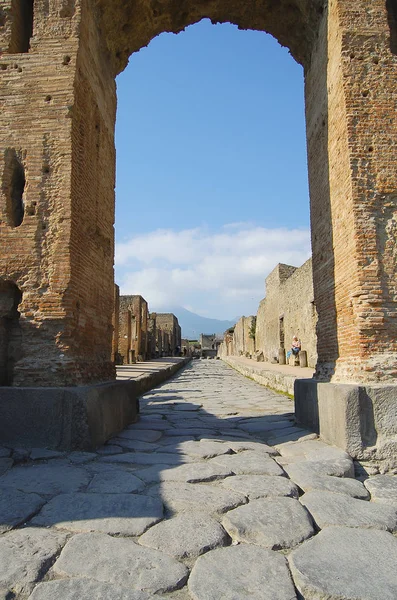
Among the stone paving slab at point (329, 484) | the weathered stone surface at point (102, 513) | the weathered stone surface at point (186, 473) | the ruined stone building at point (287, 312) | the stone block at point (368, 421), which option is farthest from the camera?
the ruined stone building at point (287, 312)

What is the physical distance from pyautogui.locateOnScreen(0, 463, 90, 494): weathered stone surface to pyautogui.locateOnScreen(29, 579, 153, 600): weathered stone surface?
3.99 feet

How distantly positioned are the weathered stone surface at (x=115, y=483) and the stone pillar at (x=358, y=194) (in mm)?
2309

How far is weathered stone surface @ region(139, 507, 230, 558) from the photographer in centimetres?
224

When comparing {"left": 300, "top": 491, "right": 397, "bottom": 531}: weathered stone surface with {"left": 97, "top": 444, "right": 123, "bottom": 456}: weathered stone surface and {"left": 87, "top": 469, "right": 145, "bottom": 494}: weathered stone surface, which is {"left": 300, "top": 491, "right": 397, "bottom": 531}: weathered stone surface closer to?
{"left": 87, "top": 469, "right": 145, "bottom": 494}: weathered stone surface

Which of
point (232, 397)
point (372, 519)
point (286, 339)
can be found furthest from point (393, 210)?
point (286, 339)

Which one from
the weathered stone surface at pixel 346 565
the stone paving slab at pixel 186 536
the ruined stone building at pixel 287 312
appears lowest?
the weathered stone surface at pixel 346 565

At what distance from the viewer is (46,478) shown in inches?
132

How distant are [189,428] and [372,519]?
3.13 meters

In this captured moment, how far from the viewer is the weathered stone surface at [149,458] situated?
12.6ft

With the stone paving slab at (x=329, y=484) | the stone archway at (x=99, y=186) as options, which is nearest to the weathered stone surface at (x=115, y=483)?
the stone paving slab at (x=329, y=484)

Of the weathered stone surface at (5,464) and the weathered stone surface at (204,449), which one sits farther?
the weathered stone surface at (204,449)

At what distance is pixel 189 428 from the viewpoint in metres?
5.56

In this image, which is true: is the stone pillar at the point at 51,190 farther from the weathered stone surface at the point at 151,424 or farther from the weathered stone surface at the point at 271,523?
the weathered stone surface at the point at 271,523

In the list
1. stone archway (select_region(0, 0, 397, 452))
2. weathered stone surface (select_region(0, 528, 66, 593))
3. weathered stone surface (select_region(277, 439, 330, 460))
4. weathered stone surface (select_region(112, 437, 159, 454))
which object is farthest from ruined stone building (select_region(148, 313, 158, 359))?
weathered stone surface (select_region(0, 528, 66, 593))
